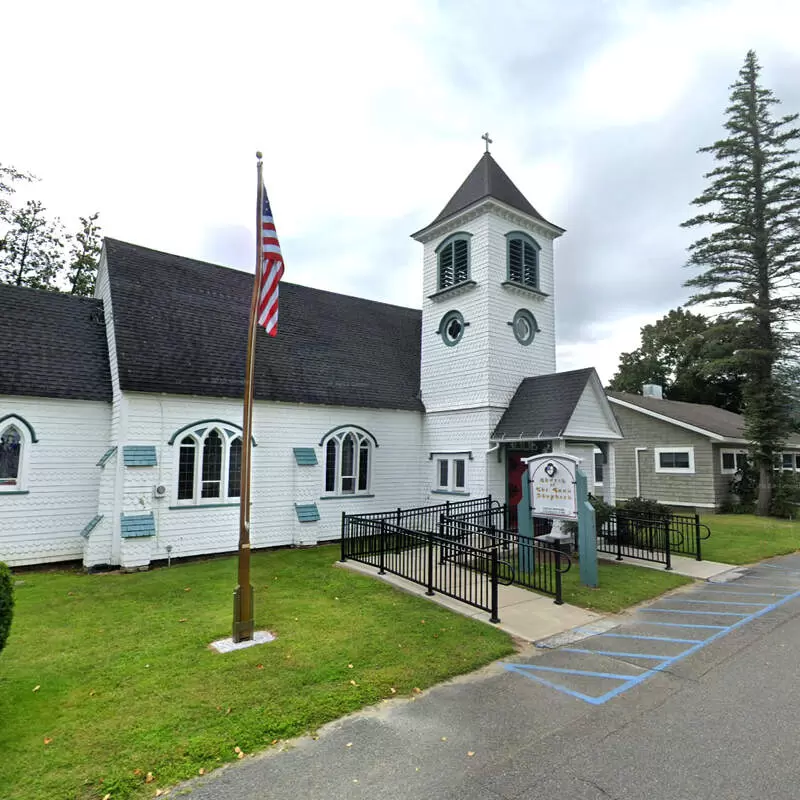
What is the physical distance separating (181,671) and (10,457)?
897cm

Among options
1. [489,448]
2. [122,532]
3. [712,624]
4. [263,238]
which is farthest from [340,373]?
[712,624]

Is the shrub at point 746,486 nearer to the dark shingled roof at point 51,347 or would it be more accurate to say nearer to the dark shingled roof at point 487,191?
the dark shingled roof at point 487,191

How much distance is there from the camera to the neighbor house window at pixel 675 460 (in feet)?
78.7

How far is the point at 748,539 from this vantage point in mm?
15531

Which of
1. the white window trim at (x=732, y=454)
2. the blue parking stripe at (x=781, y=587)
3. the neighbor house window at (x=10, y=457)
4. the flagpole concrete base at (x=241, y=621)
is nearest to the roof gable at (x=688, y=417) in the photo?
the white window trim at (x=732, y=454)

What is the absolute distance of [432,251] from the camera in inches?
707

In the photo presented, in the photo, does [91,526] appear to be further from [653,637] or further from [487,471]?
[653,637]

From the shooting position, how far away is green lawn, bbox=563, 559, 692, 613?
886 centimetres

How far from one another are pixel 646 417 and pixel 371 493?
57.7ft

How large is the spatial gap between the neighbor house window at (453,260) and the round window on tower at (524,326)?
227cm

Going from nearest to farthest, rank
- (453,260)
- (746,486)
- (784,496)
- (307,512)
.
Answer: (307,512)
(453,260)
(784,496)
(746,486)

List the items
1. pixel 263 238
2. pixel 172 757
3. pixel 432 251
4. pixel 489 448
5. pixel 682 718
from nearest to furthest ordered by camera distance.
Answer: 1. pixel 172 757
2. pixel 682 718
3. pixel 263 238
4. pixel 489 448
5. pixel 432 251

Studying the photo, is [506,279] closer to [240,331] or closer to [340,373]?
[340,373]

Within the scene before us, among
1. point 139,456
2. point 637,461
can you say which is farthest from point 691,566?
point 637,461
